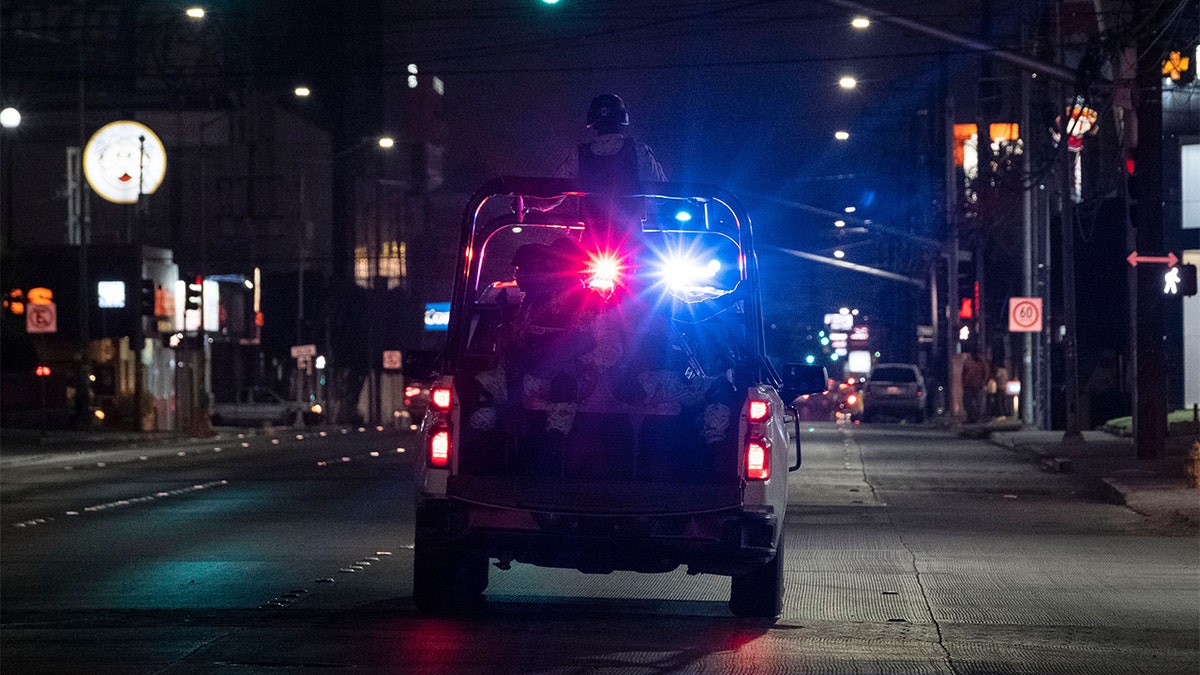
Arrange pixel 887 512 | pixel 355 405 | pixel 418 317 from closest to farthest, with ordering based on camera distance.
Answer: pixel 887 512
pixel 355 405
pixel 418 317

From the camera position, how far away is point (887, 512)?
19328 mm

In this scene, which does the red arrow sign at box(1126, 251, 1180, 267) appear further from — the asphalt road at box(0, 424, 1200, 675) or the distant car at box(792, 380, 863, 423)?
the distant car at box(792, 380, 863, 423)

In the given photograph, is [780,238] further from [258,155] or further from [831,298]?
[258,155]

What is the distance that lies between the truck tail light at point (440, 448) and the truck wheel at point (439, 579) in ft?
1.68

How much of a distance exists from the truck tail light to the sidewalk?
10129 mm

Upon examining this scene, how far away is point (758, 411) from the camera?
9.52 m

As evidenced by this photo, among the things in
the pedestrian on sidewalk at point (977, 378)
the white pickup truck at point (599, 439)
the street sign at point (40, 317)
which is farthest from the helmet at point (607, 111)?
the pedestrian on sidewalk at point (977, 378)

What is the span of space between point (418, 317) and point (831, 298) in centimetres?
3363

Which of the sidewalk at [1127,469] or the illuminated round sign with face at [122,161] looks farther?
the illuminated round sign with face at [122,161]

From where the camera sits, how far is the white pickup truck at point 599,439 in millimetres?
9492

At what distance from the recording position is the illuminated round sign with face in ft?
160

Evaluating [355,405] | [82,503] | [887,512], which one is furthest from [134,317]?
Answer: [887,512]

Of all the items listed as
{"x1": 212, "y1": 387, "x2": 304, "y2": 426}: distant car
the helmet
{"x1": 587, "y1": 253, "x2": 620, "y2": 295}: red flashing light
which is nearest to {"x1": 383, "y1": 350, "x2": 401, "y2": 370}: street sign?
{"x1": 212, "y1": 387, "x2": 304, "y2": 426}: distant car

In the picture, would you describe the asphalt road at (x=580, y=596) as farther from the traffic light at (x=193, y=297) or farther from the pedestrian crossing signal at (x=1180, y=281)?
the traffic light at (x=193, y=297)
